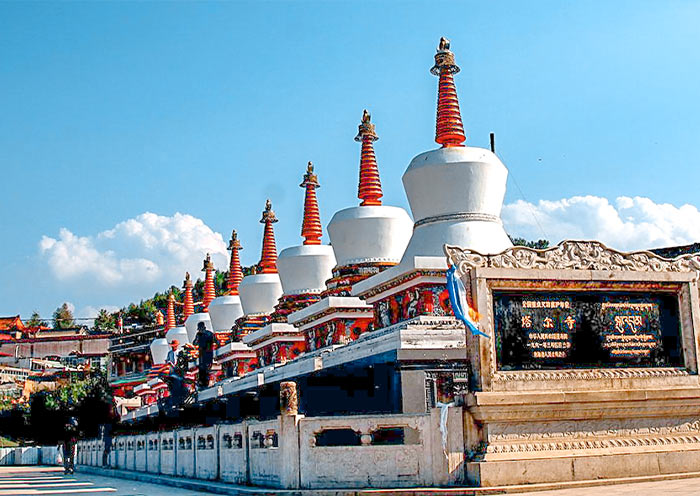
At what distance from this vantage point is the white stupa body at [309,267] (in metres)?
32.3

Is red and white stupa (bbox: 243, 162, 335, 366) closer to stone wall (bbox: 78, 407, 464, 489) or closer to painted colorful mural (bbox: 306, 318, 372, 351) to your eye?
painted colorful mural (bbox: 306, 318, 372, 351)

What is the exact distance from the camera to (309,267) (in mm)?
32344

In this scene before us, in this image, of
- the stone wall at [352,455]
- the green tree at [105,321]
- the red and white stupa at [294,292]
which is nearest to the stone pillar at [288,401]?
the stone wall at [352,455]

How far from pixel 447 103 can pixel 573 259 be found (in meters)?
9.66

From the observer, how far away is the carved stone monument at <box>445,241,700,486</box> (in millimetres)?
13875

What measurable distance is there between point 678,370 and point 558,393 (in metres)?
2.61

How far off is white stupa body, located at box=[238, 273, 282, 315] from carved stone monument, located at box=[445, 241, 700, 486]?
23.5m

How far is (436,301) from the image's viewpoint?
67.4ft

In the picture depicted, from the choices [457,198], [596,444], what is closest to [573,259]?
[596,444]

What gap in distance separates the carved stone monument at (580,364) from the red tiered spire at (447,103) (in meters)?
8.60

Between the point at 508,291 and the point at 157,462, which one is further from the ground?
the point at 508,291

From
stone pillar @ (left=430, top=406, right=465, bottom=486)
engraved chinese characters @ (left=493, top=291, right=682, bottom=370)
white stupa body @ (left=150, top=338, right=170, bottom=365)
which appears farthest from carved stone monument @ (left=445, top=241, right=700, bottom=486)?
white stupa body @ (left=150, top=338, right=170, bottom=365)

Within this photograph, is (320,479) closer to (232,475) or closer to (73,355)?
(232,475)

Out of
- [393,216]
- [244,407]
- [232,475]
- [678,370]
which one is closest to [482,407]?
[678,370]
